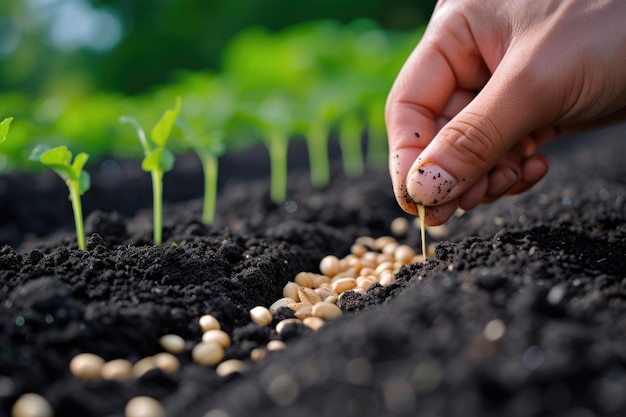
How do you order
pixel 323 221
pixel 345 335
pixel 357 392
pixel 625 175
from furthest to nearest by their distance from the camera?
pixel 625 175 < pixel 323 221 < pixel 345 335 < pixel 357 392

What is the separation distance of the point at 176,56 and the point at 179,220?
228 inches

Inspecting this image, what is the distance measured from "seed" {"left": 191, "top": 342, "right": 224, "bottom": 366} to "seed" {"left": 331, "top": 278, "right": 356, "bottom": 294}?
0.53 meters

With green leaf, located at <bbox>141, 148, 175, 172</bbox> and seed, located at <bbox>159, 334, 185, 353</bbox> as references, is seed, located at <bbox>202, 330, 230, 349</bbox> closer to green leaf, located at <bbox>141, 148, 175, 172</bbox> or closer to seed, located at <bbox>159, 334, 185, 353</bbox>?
seed, located at <bbox>159, 334, 185, 353</bbox>

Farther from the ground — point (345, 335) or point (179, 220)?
point (345, 335)

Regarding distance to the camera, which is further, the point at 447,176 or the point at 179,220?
the point at 179,220

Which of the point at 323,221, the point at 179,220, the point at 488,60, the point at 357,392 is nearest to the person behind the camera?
the point at 357,392

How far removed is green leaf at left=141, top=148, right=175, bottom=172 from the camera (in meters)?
1.87

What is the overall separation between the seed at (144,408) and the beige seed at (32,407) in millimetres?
140

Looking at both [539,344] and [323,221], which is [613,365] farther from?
[323,221]

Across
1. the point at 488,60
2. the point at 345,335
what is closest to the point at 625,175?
the point at 488,60

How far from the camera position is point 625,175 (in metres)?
3.14

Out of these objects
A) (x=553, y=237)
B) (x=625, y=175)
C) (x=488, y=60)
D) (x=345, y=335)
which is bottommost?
(x=625, y=175)

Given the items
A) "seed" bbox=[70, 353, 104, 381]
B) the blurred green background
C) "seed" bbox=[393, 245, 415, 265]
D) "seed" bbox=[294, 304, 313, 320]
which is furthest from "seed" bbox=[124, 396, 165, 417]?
the blurred green background

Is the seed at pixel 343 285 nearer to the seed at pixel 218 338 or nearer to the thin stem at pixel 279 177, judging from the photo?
the seed at pixel 218 338
